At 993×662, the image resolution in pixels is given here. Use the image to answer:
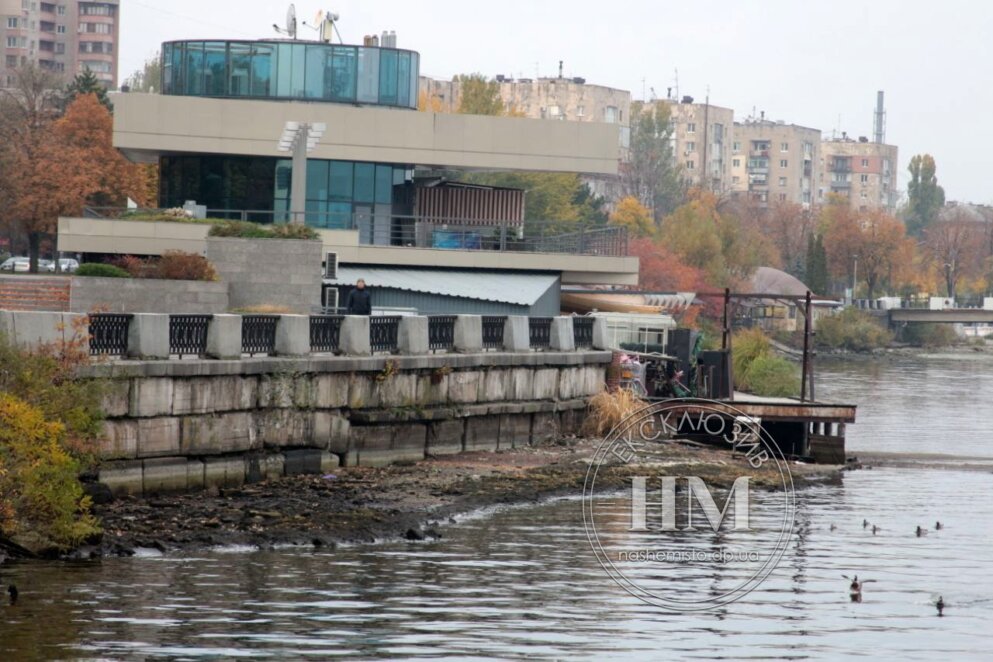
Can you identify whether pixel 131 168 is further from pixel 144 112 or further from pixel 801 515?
pixel 801 515

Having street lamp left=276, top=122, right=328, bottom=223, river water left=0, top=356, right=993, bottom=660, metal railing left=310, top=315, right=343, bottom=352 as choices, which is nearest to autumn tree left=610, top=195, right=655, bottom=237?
street lamp left=276, top=122, right=328, bottom=223

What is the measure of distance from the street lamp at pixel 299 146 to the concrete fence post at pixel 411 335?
13205mm

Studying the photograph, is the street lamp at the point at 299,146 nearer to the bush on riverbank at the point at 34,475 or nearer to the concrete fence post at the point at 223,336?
the concrete fence post at the point at 223,336

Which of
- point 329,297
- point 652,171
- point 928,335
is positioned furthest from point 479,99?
point 652,171

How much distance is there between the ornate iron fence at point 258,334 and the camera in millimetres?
24984

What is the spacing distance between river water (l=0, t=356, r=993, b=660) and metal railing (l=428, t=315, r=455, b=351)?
5.69 meters

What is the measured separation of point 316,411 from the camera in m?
25.9

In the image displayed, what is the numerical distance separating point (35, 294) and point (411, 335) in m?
9.58

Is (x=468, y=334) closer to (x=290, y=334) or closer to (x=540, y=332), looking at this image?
(x=540, y=332)

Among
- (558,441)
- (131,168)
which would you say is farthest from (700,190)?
(558,441)

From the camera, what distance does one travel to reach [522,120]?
46.2m

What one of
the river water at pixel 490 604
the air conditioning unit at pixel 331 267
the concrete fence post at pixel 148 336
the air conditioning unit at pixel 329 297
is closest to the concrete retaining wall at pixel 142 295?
the air conditioning unit at pixel 329 297

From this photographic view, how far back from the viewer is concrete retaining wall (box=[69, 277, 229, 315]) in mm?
33281

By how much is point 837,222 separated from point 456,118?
3969 inches
